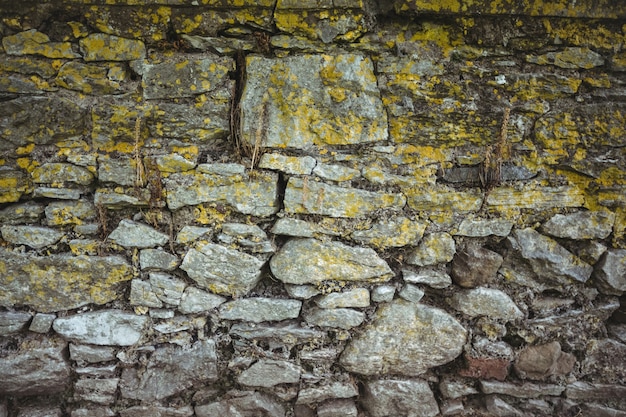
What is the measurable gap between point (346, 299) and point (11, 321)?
1.95 meters

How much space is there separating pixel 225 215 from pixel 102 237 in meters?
0.72

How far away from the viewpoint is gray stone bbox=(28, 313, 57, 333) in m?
2.54

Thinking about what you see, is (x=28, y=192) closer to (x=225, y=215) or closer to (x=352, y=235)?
(x=225, y=215)

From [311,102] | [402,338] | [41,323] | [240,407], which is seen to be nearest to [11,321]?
[41,323]

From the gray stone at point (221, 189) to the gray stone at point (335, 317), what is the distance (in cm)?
71

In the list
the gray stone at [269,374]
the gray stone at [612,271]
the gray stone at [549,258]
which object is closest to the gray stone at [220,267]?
the gray stone at [269,374]

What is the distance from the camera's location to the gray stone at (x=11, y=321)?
8.25 feet

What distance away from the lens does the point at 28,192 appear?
245 cm

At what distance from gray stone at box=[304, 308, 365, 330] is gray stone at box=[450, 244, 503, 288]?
634mm

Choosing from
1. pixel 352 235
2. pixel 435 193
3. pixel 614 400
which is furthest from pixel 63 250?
pixel 614 400

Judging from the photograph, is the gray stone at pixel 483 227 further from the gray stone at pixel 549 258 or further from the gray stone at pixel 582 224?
the gray stone at pixel 582 224

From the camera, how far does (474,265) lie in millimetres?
2561

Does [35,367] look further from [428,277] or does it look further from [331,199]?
[428,277]

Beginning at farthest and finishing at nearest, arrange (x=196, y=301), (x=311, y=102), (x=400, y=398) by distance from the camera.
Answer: (x=400, y=398) → (x=196, y=301) → (x=311, y=102)
